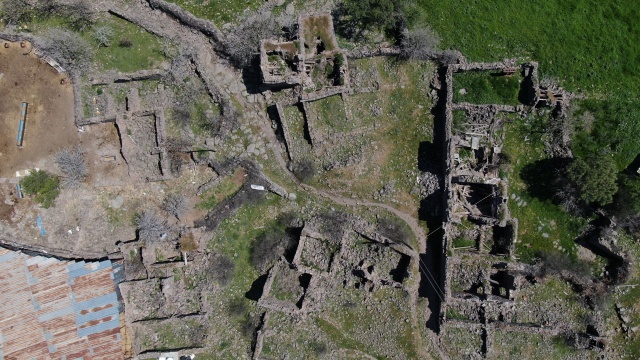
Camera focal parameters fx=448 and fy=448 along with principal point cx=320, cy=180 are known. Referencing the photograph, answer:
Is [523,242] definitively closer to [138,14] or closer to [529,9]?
[529,9]

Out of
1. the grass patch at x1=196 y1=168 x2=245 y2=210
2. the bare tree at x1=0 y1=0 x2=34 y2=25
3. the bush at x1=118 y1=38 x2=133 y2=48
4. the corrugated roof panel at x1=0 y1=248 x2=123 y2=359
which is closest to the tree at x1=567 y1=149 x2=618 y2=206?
the grass patch at x1=196 y1=168 x2=245 y2=210

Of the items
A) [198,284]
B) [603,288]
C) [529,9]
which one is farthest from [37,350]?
[529,9]

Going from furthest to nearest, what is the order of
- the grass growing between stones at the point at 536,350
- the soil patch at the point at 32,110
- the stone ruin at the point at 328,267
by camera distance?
the soil patch at the point at 32,110 < the stone ruin at the point at 328,267 < the grass growing between stones at the point at 536,350

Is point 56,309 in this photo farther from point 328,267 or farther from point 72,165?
point 328,267

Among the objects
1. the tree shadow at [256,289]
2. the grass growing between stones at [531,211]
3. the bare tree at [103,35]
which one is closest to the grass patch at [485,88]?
the grass growing between stones at [531,211]

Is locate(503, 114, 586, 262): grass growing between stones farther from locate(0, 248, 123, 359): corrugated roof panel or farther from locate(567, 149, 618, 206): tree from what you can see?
locate(0, 248, 123, 359): corrugated roof panel

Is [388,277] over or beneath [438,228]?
beneath

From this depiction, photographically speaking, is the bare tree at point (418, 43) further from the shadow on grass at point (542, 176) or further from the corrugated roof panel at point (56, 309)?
the corrugated roof panel at point (56, 309)
